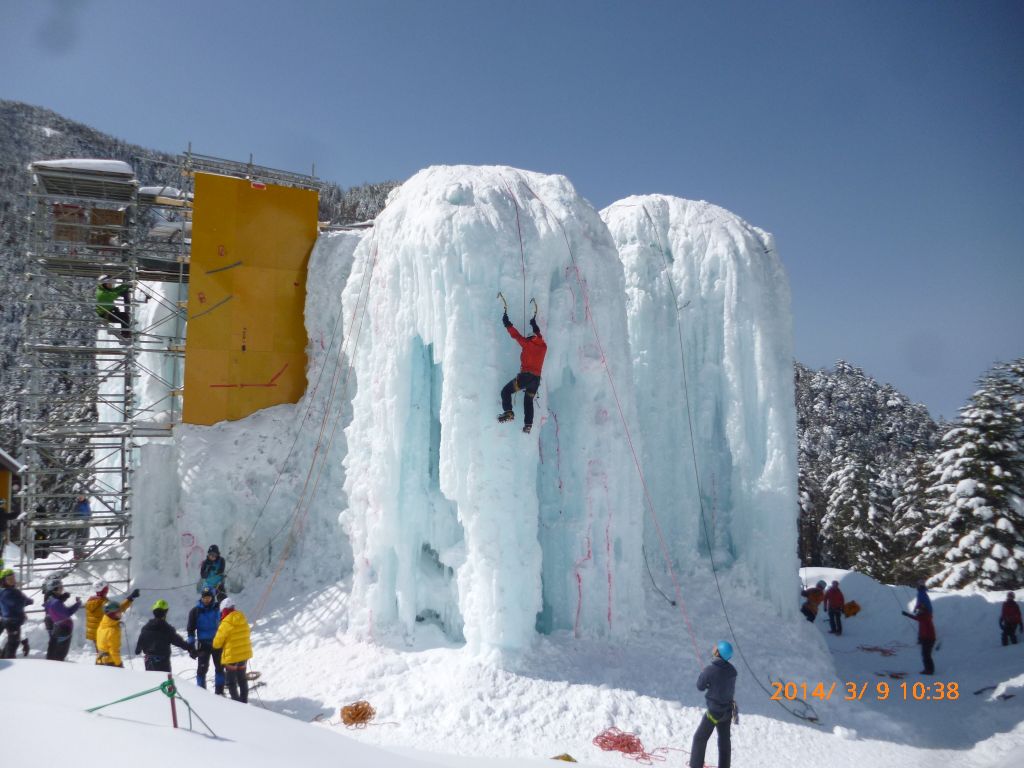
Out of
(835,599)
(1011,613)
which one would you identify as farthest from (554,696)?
(835,599)

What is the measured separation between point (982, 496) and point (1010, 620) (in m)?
6.53

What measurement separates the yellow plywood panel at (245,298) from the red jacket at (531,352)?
5623 millimetres

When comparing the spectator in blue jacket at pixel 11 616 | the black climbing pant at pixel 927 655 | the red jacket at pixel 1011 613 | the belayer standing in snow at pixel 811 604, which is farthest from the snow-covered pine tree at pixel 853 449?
the spectator in blue jacket at pixel 11 616

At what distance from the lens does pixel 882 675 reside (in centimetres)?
1180

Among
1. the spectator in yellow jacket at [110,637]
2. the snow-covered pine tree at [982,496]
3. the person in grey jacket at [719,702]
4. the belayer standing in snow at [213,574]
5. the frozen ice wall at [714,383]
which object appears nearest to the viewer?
the person in grey jacket at [719,702]

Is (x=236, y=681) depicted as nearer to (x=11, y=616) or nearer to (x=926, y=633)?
(x=11, y=616)

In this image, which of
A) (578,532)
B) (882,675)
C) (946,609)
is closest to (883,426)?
(946,609)

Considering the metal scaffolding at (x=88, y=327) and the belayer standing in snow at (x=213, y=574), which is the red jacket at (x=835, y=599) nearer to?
the belayer standing in snow at (x=213, y=574)

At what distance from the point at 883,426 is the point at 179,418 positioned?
4661 cm

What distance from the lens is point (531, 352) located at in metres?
9.33

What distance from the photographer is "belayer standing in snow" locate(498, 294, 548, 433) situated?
9.19 meters

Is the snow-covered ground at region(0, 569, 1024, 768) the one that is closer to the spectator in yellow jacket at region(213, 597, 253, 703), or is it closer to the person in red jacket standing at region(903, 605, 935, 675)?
the person in red jacket standing at region(903, 605, 935, 675)

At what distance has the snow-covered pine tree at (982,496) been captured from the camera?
664 inches

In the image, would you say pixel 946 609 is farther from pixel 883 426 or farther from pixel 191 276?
pixel 883 426
